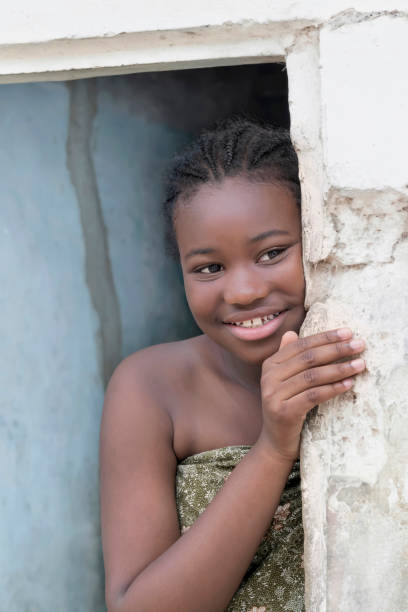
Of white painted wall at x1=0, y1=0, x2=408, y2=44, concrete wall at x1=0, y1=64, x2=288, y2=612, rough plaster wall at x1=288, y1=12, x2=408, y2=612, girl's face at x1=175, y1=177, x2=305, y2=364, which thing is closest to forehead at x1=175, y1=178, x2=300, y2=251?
girl's face at x1=175, y1=177, x2=305, y2=364

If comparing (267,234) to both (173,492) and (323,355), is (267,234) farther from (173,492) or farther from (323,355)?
(173,492)

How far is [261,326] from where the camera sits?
5.76ft

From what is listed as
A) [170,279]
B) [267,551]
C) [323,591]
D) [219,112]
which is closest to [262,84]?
[219,112]

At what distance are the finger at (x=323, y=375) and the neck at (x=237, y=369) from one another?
2.02 ft

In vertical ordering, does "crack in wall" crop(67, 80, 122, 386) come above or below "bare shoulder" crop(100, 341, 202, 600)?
above

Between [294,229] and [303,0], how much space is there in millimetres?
491

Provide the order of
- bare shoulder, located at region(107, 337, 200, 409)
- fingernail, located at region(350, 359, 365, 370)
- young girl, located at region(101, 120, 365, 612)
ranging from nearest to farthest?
fingernail, located at region(350, 359, 365, 370) < young girl, located at region(101, 120, 365, 612) < bare shoulder, located at region(107, 337, 200, 409)

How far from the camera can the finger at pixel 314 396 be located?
141cm

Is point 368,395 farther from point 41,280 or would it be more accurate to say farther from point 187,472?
point 41,280

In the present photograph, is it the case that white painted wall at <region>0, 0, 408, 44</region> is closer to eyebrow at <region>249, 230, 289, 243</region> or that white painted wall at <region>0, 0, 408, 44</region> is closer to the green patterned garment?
eyebrow at <region>249, 230, 289, 243</region>

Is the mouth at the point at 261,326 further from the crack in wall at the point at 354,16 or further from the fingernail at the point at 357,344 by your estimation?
the crack in wall at the point at 354,16

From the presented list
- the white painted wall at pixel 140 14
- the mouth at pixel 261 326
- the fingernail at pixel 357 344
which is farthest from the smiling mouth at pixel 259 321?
the white painted wall at pixel 140 14

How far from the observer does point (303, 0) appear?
1.46m

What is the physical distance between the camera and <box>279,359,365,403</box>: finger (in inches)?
55.5
